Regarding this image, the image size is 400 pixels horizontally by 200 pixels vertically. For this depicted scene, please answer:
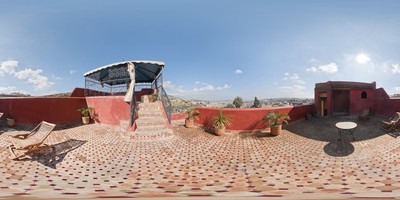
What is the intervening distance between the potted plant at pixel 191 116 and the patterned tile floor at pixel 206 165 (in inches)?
53.9

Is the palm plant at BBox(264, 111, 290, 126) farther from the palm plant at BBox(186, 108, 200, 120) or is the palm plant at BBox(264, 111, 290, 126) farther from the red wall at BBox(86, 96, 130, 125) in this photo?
the red wall at BBox(86, 96, 130, 125)

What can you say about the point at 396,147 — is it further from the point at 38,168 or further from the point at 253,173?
the point at 38,168

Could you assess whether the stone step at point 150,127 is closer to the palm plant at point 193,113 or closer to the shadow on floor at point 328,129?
the palm plant at point 193,113

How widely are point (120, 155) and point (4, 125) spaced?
25.1ft

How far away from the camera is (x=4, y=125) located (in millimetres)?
9500

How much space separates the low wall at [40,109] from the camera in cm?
975

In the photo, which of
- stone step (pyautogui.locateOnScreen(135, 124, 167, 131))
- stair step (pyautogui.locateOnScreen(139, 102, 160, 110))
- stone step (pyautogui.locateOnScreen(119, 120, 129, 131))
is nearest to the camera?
stone step (pyautogui.locateOnScreen(135, 124, 167, 131))

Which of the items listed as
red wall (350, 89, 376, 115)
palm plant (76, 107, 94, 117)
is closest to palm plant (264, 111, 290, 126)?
red wall (350, 89, 376, 115)

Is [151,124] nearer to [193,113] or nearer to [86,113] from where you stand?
[193,113]

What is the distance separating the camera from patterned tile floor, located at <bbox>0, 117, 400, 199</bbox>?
4020 mm

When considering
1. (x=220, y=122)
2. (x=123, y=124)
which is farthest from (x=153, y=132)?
(x=220, y=122)

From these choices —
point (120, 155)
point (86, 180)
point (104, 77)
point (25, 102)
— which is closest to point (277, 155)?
point (120, 155)

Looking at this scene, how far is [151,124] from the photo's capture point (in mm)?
8406

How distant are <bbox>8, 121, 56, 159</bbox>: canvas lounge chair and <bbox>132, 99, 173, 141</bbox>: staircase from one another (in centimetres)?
274
